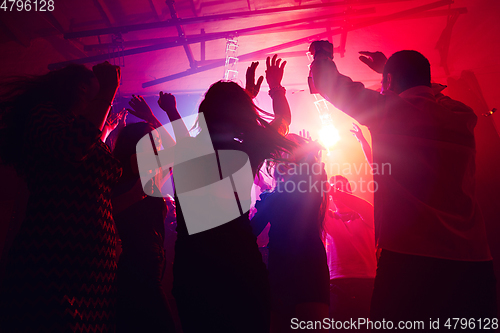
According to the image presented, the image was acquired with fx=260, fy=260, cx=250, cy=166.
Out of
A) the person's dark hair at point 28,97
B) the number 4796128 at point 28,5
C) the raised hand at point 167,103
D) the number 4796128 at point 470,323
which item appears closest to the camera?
the number 4796128 at point 470,323

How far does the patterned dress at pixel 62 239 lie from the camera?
870 mm

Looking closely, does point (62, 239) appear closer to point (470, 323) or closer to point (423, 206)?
point (423, 206)

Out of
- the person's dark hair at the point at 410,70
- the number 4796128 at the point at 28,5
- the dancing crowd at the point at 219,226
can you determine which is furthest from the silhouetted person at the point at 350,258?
the number 4796128 at the point at 28,5

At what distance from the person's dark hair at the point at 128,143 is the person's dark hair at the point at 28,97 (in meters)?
0.31

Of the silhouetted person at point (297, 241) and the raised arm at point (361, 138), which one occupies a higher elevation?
the raised arm at point (361, 138)

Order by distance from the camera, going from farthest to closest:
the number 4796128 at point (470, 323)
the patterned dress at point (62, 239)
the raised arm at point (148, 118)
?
1. the raised arm at point (148, 118)
2. the number 4796128 at point (470, 323)
3. the patterned dress at point (62, 239)

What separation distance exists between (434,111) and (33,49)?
5.15m

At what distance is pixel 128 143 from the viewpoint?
147 centimetres

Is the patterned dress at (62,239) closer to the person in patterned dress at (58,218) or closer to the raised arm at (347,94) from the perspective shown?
the person in patterned dress at (58,218)

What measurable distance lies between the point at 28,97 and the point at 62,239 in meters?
0.68

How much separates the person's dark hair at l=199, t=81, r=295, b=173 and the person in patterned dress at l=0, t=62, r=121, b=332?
49 cm

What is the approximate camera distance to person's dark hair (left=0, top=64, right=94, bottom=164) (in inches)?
42.8

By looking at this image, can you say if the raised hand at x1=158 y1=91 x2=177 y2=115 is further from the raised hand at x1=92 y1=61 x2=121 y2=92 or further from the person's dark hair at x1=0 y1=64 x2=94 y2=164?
the person's dark hair at x1=0 y1=64 x2=94 y2=164

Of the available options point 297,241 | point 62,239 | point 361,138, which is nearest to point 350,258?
point 361,138
